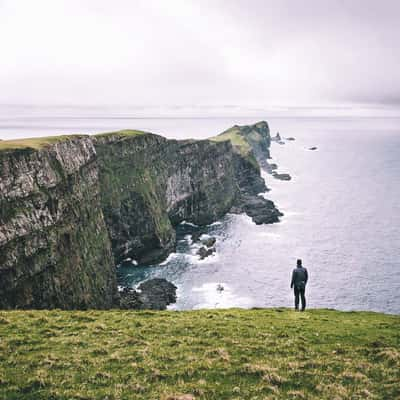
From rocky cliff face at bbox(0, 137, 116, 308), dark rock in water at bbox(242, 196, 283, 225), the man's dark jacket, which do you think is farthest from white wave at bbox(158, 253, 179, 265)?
the man's dark jacket

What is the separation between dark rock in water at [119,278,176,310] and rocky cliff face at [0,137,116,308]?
15.8ft

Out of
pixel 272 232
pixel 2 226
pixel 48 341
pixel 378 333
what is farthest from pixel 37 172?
pixel 272 232

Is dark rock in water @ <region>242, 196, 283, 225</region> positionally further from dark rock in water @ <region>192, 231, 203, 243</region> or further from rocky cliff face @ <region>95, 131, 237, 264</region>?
dark rock in water @ <region>192, 231, 203, 243</region>

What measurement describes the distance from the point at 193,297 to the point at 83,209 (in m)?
31.0

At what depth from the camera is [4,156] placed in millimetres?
48375

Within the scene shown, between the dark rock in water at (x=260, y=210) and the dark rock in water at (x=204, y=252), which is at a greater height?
the dark rock in water at (x=260, y=210)

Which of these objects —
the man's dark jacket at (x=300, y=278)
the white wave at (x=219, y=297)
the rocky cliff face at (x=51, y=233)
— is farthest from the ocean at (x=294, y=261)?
Result: the man's dark jacket at (x=300, y=278)

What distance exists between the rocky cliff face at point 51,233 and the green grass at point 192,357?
21910 millimetres

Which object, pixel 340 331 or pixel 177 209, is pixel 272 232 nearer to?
pixel 177 209

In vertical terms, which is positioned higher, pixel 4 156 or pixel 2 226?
pixel 4 156

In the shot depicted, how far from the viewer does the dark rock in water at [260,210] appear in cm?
13845

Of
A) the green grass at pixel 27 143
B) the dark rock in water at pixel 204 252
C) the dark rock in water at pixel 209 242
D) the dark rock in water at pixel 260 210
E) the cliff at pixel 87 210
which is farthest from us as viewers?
the dark rock in water at pixel 260 210

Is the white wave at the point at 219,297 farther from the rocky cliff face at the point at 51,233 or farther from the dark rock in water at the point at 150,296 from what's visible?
the rocky cliff face at the point at 51,233

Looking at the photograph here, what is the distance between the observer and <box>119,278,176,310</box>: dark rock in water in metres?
74.8
